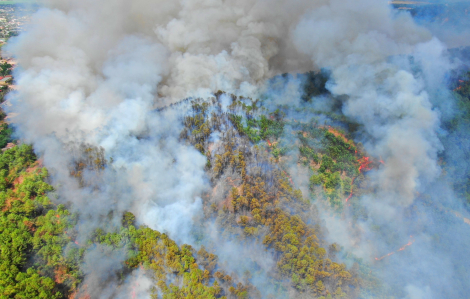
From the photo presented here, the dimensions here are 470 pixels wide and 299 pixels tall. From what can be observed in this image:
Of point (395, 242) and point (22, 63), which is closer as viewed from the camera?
point (395, 242)

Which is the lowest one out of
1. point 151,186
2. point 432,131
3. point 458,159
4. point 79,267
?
point 79,267

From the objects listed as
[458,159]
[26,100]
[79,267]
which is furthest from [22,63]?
[458,159]

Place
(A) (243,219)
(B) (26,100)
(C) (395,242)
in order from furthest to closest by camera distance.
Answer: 1. (B) (26,100)
2. (C) (395,242)
3. (A) (243,219)

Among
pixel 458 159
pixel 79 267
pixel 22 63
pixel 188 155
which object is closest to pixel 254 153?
pixel 188 155

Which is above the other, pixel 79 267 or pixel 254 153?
pixel 254 153

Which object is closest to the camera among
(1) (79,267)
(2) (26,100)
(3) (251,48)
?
(1) (79,267)

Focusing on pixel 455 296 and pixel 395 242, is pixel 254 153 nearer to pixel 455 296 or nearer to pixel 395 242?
pixel 395 242

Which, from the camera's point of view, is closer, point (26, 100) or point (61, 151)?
point (61, 151)

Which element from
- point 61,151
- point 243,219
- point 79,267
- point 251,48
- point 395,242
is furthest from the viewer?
point 251,48

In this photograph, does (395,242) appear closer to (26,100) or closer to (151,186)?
(151,186)
